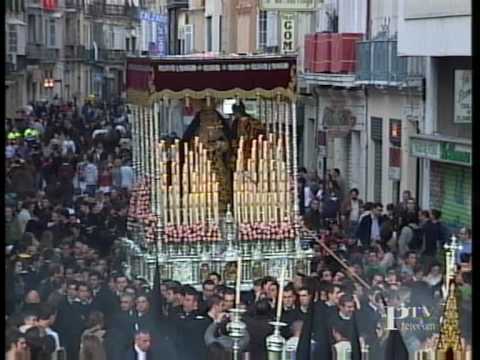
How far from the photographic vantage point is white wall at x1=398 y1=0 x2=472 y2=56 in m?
1.95

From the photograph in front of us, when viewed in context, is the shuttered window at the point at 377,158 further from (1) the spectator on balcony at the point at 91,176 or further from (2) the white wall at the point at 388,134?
(1) the spectator on balcony at the point at 91,176

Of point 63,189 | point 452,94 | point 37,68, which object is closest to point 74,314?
point 63,189

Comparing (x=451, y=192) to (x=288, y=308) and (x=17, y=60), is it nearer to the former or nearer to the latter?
(x=288, y=308)

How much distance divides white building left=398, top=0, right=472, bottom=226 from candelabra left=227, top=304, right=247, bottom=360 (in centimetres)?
52

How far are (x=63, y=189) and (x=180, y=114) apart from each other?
38 cm

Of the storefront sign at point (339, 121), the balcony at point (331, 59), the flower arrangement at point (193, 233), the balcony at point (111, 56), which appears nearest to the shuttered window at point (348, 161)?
the storefront sign at point (339, 121)

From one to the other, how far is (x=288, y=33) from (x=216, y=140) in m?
0.32

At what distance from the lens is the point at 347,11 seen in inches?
95.3

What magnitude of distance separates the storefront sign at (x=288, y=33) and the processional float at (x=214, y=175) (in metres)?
0.03

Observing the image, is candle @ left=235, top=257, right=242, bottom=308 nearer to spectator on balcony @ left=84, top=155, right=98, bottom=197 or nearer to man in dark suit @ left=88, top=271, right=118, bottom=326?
man in dark suit @ left=88, top=271, right=118, bottom=326

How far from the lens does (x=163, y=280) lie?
8.05 ft

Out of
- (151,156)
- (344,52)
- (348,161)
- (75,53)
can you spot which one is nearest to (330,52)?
(344,52)

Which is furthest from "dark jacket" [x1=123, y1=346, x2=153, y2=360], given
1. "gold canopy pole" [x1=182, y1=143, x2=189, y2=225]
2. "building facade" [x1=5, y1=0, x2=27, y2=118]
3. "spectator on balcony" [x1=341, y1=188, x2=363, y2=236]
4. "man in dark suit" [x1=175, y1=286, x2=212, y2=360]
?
"building facade" [x1=5, y1=0, x2=27, y2=118]

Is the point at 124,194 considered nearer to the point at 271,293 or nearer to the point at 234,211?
the point at 234,211
